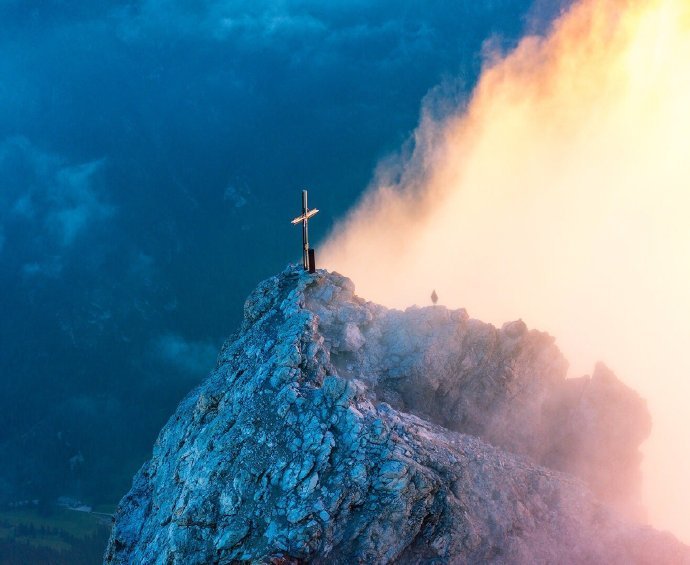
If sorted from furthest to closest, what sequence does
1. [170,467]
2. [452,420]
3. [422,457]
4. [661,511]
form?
[661,511] → [452,420] → [170,467] → [422,457]

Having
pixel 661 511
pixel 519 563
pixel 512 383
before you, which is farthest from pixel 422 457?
pixel 661 511

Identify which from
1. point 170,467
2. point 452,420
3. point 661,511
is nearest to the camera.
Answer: point 170,467

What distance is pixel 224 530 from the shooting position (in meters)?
44.8

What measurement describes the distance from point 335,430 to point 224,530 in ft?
30.5

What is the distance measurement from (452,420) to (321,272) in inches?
675

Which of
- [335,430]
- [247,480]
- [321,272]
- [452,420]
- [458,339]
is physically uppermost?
[321,272]

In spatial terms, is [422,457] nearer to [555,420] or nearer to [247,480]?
[247,480]

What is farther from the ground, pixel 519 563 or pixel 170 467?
pixel 170 467

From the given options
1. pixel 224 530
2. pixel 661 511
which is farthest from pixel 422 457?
pixel 661 511

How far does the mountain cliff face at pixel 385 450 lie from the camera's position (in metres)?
44.8

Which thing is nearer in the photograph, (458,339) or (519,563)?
(519,563)

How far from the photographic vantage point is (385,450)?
46.3m

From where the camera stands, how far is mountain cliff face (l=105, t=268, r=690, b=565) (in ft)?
147

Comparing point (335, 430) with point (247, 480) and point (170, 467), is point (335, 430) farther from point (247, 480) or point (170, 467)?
point (170, 467)
